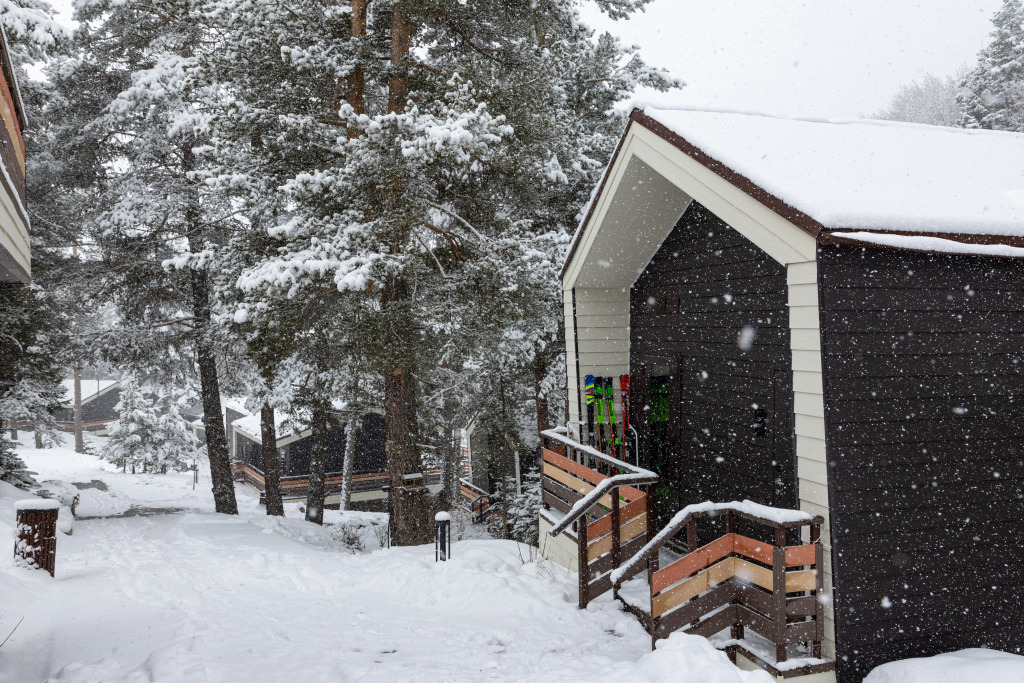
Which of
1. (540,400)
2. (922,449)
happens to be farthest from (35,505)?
(540,400)

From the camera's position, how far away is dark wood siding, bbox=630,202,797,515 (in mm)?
6023

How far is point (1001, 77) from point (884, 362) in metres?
26.6

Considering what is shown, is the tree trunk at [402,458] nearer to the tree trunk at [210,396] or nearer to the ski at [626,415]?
the ski at [626,415]

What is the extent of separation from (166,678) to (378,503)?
24625 millimetres

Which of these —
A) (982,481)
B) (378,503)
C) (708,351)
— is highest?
(708,351)

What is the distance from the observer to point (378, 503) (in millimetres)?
28344

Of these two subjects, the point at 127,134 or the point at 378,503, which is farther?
the point at 378,503

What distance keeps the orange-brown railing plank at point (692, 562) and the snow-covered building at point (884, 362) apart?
2.10 ft

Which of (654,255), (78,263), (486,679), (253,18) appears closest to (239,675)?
(486,679)

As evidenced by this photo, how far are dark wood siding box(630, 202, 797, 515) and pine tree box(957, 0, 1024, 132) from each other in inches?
902

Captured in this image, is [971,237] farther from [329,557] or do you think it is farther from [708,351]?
[329,557]

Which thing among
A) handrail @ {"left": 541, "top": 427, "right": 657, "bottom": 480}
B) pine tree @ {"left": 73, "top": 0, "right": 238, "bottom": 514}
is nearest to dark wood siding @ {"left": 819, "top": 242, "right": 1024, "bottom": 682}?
handrail @ {"left": 541, "top": 427, "right": 657, "bottom": 480}

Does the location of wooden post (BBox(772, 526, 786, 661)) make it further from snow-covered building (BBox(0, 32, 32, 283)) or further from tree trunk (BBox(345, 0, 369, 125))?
tree trunk (BBox(345, 0, 369, 125))

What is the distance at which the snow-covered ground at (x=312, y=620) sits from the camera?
4.62m
